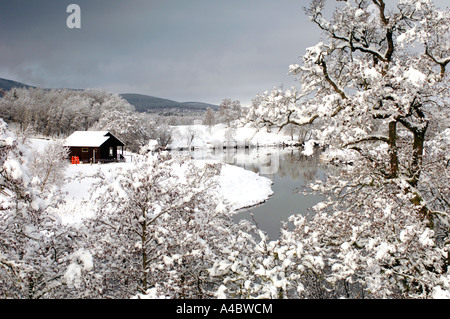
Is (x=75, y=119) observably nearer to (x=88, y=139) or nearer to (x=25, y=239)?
(x=88, y=139)

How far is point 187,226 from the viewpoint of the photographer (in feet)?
20.2

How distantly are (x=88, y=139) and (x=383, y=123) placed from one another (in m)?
45.0

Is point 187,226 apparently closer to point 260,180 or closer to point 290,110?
point 290,110

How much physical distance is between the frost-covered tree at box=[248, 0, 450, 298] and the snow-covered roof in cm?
4123

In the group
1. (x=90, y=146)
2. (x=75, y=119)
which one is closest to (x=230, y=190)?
(x=90, y=146)

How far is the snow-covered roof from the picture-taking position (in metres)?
42.8

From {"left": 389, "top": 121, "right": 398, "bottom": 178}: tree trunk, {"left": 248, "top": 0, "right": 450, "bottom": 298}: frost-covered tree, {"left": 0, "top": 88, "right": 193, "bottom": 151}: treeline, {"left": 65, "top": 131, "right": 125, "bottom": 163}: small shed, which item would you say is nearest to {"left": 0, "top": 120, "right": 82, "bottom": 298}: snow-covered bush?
{"left": 248, "top": 0, "right": 450, "bottom": 298}: frost-covered tree

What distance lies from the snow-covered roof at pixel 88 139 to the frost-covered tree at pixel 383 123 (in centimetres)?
4123

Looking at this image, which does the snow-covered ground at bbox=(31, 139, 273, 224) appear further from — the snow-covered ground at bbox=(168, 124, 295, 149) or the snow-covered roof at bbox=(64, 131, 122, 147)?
the snow-covered ground at bbox=(168, 124, 295, 149)

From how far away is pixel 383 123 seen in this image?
21.1ft

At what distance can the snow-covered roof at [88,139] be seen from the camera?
4275 cm
